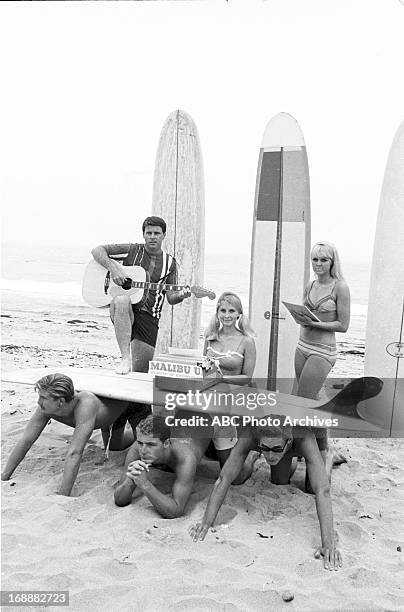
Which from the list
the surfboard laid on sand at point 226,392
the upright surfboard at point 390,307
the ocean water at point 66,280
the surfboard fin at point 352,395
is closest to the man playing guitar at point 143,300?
the surfboard laid on sand at point 226,392

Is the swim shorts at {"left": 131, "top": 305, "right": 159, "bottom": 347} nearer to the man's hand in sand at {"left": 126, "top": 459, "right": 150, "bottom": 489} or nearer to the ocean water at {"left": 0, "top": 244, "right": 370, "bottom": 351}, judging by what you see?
the man's hand in sand at {"left": 126, "top": 459, "right": 150, "bottom": 489}

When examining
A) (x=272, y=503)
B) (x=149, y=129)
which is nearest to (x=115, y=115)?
(x=149, y=129)

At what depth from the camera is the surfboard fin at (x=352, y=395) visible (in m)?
2.75

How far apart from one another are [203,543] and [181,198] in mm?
2408

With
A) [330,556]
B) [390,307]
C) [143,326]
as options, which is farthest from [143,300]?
[330,556]

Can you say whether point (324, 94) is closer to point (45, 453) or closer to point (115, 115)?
point (45, 453)

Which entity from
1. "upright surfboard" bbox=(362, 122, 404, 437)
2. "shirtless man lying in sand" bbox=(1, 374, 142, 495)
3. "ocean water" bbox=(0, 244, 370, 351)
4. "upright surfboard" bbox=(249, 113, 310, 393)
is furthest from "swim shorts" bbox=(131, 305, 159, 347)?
"ocean water" bbox=(0, 244, 370, 351)

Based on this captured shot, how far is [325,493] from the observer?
230 cm

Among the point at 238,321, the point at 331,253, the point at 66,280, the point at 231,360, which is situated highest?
the point at 331,253

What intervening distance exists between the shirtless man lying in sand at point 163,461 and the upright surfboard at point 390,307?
1237mm

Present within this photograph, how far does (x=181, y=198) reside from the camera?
3988 mm

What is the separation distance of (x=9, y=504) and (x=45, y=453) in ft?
2.10

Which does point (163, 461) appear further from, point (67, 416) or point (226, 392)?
point (67, 416)

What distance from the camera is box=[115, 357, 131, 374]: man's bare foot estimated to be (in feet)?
10.2
